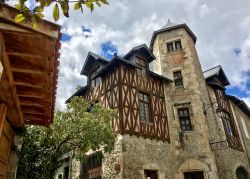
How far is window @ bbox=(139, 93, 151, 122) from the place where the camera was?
10691mm

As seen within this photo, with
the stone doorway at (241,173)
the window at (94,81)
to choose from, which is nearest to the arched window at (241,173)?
the stone doorway at (241,173)

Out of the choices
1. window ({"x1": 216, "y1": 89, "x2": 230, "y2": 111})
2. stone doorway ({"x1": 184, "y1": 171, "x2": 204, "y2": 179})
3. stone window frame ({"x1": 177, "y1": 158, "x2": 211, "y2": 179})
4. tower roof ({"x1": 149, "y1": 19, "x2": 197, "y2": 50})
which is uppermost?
tower roof ({"x1": 149, "y1": 19, "x2": 197, "y2": 50})

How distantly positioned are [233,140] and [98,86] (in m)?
7.75

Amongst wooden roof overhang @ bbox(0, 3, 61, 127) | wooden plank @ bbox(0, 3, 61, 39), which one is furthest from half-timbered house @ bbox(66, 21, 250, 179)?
wooden plank @ bbox(0, 3, 61, 39)

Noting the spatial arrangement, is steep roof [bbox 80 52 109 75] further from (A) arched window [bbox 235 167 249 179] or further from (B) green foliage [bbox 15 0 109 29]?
(B) green foliage [bbox 15 0 109 29]

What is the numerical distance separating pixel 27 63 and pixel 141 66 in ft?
31.8

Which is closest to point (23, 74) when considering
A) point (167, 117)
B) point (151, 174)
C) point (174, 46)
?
point (151, 174)

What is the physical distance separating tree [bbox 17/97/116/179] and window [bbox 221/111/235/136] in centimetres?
717

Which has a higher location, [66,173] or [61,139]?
[61,139]

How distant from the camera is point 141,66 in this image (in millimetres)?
11969

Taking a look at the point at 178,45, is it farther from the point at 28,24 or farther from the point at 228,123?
Answer: the point at 28,24

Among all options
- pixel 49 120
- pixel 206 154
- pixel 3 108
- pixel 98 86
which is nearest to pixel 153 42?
pixel 98 86

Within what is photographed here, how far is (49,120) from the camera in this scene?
416cm

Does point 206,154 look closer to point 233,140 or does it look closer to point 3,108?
point 233,140
